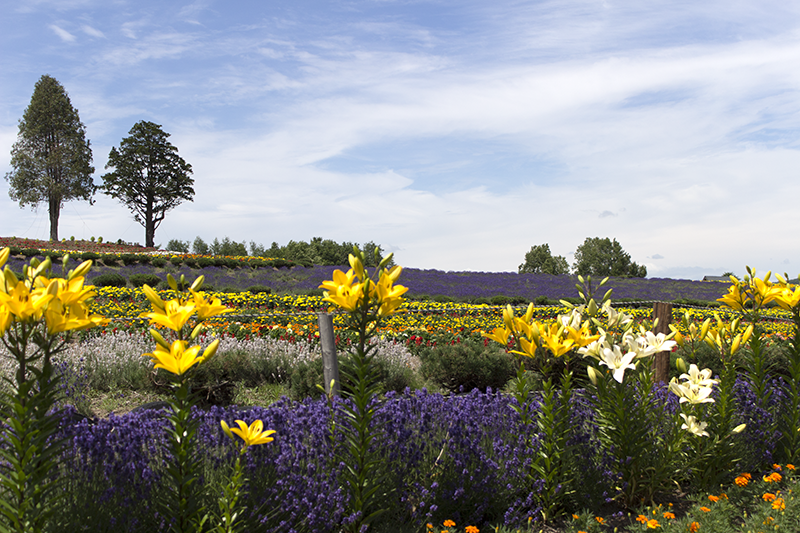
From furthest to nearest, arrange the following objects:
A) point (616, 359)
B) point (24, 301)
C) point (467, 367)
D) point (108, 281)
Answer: point (108, 281) < point (467, 367) < point (616, 359) < point (24, 301)

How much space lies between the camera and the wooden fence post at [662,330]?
5066mm

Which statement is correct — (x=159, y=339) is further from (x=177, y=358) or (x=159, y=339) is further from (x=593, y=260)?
(x=593, y=260)

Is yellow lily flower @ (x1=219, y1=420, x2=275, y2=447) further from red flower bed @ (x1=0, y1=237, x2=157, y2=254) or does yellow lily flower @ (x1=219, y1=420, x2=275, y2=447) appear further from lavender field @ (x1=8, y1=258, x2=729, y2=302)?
red flower bed @ (x1=0, y1=237, x2=157, y2=254)

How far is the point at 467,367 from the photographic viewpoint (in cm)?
638

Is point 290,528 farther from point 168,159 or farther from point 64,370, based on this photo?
point 168,159

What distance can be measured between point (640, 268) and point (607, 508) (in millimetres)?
55618

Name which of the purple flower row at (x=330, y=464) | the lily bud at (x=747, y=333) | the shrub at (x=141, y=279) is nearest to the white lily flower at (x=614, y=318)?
the purple flower row at (x=330, y=464)

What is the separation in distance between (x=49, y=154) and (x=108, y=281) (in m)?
27.2

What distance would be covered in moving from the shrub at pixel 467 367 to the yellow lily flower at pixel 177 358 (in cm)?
483

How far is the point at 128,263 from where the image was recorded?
1953cm

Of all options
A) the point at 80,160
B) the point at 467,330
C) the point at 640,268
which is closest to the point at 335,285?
the point at 467,330

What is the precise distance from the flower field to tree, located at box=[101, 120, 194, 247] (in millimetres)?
38981

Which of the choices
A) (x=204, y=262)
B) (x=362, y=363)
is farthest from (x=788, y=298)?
(x=204, y=262)

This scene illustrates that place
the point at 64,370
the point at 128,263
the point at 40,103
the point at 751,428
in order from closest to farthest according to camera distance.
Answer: the point at 751,428, the point at 64,370, the point at 128,263, the point at 40,103
